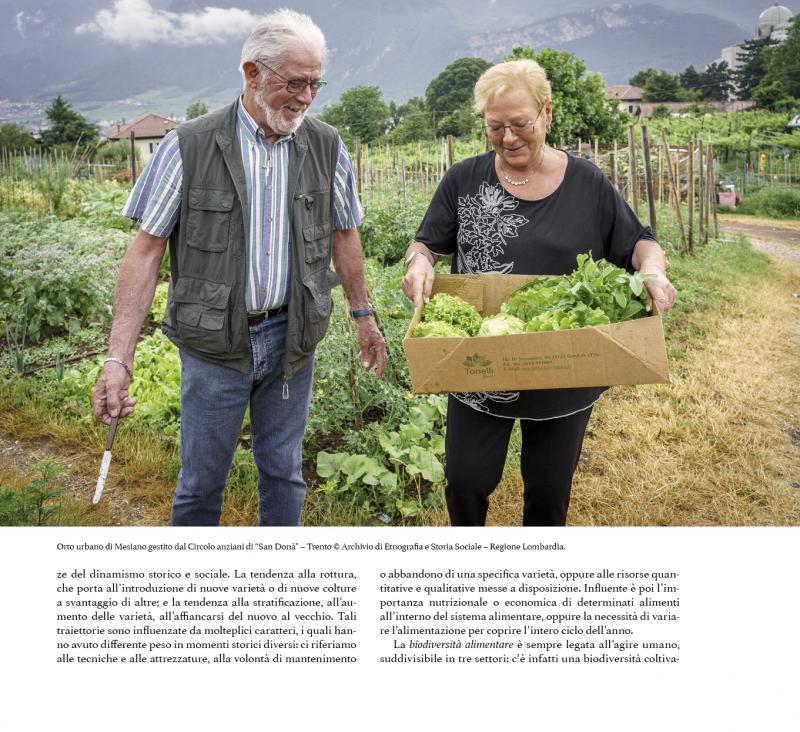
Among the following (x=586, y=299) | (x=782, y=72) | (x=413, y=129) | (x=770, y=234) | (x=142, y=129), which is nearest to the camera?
(x=586, y=299)

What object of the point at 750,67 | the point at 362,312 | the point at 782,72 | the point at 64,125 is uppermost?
the point at 750,67

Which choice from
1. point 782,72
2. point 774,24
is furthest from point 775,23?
point 782,72

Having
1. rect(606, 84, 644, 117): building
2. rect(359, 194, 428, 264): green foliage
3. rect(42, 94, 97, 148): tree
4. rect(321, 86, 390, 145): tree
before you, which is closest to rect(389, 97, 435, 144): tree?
rect(321, 86, 390, 145): tree

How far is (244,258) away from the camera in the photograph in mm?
1817

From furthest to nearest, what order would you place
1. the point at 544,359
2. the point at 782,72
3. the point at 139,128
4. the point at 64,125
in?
the point at 139,128, the point at 64,125, the point at 782,72, the point at 544,359

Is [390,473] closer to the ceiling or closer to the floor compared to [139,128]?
closer to the floor

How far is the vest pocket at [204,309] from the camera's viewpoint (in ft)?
5.85

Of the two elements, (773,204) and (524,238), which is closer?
(524,238)

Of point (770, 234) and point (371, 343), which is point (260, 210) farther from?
point (770, 234)

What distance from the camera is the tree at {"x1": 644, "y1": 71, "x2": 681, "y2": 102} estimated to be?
3178cm

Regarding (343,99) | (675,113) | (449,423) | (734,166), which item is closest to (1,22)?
(449,423)

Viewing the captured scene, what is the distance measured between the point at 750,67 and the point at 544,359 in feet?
68.0
